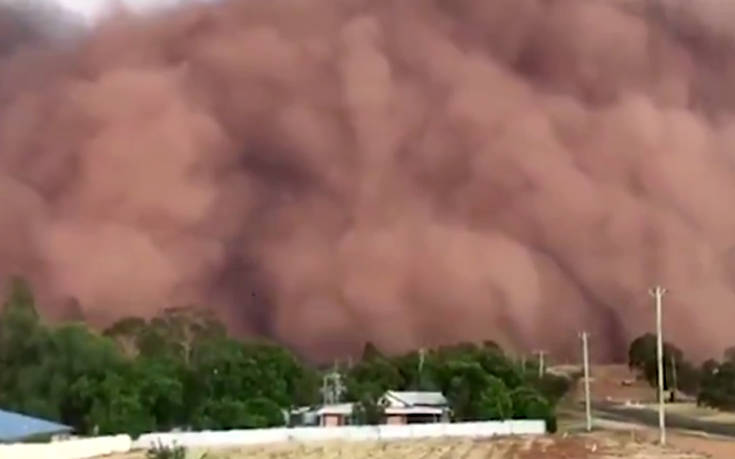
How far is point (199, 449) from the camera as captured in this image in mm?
25000

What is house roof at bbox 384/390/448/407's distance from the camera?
103ft

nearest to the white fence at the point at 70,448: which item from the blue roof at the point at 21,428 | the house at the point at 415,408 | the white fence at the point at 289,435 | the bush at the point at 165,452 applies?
the white fence at the point at 289,435

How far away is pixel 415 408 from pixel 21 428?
9.95 metres

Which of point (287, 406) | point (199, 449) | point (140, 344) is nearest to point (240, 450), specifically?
point (199, 449)

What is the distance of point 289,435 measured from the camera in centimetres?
2728

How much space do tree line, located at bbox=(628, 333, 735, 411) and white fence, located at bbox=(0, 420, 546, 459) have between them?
7818mm

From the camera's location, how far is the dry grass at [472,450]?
23.3 meters

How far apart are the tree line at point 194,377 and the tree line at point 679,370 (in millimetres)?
2423

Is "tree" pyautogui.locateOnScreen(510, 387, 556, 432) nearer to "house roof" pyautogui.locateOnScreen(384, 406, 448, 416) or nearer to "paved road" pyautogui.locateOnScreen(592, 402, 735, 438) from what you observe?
"house roof" pyautogui.locateOnScreen(384, 406, 448, 416)

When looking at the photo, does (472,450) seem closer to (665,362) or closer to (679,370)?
(665,362)

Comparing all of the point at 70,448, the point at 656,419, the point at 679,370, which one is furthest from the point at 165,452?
the point at 679,370

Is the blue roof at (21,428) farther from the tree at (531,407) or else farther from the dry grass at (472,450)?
the tree at (531,407)

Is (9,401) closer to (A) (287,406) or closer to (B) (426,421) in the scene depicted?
(A) (287,406)

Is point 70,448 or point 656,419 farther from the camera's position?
point 656,419
